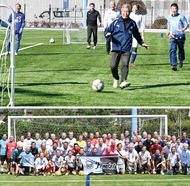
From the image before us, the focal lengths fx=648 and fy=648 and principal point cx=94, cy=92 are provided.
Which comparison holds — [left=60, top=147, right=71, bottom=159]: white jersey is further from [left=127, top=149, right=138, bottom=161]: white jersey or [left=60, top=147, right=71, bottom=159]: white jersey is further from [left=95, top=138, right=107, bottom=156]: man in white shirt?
[left=127, top=149, right=138, bottom=161]: white jersey

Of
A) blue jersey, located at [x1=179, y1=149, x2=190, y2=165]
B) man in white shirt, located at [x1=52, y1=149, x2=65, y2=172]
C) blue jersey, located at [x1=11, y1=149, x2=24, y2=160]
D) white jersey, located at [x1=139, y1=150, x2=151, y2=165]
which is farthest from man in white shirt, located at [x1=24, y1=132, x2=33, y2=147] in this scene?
blue jersey, located at [x1=179, y1=149, x2=190, y2=165]

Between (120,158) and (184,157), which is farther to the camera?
(184,157)

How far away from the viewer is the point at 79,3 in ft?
236

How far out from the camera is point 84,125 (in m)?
26.6

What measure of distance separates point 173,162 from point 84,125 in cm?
593

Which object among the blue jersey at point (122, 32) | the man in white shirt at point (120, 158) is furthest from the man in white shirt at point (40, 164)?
the blue jersey at point (122, 32)

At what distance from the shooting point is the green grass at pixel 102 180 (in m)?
18.5

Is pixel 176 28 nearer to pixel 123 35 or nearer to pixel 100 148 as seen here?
pixel 123 35

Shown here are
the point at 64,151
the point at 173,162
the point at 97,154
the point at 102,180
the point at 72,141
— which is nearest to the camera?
the point at 102,180

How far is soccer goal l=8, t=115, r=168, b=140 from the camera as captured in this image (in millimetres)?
25644

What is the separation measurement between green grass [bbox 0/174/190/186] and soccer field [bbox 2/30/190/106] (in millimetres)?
2757

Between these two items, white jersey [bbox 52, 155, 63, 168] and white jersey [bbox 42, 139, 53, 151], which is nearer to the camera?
white jersey [bbox 52, 155, 63, 168]

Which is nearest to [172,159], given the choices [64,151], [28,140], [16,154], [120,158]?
[120,158]

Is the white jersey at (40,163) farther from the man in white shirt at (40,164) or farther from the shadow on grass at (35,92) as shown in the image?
the shadow on grass at (35,92)
